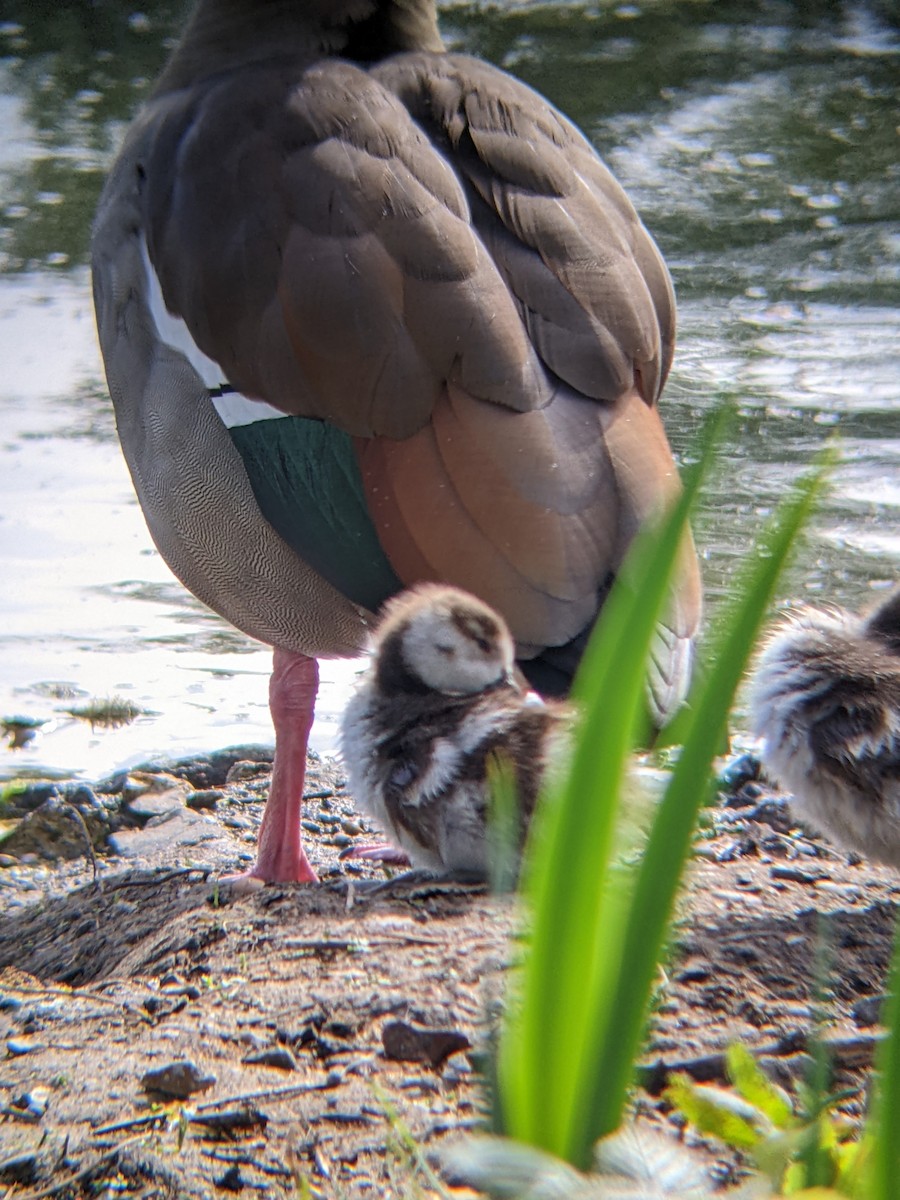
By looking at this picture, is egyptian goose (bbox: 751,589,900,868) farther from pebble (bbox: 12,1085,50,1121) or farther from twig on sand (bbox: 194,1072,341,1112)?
pebble (bbox: 12,1085,50,1121)

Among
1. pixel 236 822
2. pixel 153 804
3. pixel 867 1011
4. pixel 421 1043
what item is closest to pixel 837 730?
pixel 867 1011

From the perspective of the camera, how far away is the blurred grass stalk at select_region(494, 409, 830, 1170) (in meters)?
1.01

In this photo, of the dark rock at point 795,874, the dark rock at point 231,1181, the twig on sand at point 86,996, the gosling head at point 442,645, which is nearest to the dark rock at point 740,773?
the dark rock at point 795,874

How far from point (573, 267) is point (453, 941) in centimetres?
151

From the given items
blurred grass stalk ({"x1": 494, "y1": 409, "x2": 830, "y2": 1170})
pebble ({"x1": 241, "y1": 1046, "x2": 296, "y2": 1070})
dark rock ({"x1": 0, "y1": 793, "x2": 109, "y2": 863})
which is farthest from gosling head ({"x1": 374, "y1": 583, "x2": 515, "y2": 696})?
blurred grass stalk ({"x1": 494, "y1": 409, "x2": 830, "y2": 1170})

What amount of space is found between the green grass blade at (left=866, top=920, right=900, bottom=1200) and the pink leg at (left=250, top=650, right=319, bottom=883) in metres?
2.40

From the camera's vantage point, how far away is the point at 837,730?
2.71 metres

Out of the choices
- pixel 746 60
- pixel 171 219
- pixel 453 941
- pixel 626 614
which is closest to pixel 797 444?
pixel 171 219

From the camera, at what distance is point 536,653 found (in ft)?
9.49

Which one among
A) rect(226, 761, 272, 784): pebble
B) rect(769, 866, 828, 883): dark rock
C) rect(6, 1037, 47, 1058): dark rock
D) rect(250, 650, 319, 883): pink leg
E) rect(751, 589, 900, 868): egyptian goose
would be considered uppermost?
rect(751, 589, 900, 868): egyptian goose

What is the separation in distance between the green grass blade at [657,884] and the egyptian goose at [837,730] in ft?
5.50

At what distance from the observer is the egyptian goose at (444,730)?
110 inches

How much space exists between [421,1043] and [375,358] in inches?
58.9

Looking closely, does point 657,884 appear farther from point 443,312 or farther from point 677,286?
point 677,286
